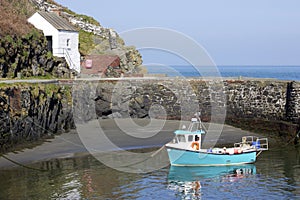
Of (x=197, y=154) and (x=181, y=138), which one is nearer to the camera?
(x=197, y=154)

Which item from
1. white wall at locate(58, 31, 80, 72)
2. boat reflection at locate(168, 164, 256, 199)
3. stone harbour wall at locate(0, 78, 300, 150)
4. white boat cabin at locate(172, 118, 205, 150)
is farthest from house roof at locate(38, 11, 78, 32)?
boat reflection at locate(168, 164, 256, 199)

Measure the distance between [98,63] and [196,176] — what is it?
24773mm

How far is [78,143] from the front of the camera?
107 feet

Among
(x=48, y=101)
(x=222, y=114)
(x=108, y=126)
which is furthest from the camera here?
(x=222, y=114)

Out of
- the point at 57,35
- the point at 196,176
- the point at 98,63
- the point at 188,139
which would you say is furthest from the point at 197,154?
the point at 98,63

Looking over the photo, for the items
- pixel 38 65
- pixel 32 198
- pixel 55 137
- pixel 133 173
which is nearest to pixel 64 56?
pixel 38 65

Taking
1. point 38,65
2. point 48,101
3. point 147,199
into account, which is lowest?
point 147,199

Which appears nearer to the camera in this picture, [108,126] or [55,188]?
[55,188]

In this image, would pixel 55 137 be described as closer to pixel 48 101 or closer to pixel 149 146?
pixel 48 101

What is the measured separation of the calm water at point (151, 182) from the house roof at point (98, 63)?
19593 mm

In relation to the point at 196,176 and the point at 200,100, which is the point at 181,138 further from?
the point at 200,100

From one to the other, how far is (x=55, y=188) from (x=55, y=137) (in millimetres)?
10956

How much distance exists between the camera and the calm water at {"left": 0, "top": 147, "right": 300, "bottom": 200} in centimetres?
2217

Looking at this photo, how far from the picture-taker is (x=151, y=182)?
24344 millimetres
